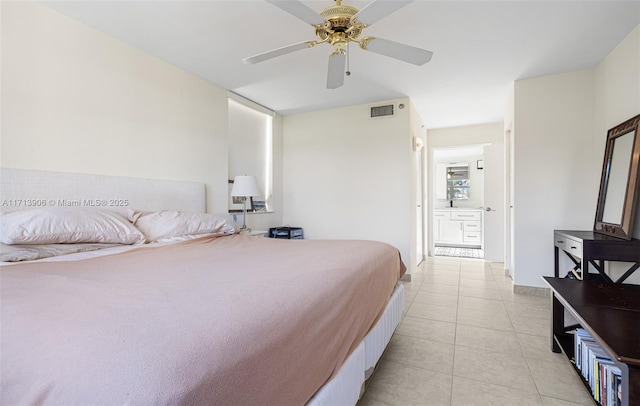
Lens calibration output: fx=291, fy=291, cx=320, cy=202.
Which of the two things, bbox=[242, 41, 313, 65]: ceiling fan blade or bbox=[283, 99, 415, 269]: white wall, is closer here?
bbox=[242, 41, 313, 65]: ceiling fan blade

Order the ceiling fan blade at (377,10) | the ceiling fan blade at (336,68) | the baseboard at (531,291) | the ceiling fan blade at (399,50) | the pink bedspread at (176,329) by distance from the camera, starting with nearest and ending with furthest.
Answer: the pink bedspread at (176,329), the ceiling fan blade at (377,10), the ceiling fan blade at (399,50), the ceiling fan blade at (336,68), the baseboard at (531,291)

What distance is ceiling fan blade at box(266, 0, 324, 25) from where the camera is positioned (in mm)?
1520

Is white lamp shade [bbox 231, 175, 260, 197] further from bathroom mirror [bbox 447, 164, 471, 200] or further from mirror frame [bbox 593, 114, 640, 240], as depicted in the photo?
bathroom mirror [bbox 447, 164, 471, 200]

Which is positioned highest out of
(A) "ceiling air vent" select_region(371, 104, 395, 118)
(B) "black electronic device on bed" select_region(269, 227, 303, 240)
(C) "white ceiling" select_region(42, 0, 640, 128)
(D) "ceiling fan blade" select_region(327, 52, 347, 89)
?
(C) "white ceiling" select_region(42, 0, 640, 128)

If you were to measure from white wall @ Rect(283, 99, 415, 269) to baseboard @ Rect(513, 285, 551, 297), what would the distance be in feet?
4.00

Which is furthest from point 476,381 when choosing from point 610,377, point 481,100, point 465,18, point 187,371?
point 481,100

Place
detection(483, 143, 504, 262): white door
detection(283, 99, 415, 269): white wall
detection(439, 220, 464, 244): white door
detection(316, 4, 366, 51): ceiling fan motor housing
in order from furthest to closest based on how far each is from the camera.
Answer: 1. detection(439, 220, 464, 244): white door
2. detection(483, 143, 504, 262): white door
3. detection(283, 99, 415, 269): white wall
4. detection(316, 4, 366, 51): ceiling fan motor housing

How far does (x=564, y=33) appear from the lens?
7.84ft

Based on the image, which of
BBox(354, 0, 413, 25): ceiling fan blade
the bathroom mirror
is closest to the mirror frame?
BBox(354, 0, 413, 25): ceiling fan blade

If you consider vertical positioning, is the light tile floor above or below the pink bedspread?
below

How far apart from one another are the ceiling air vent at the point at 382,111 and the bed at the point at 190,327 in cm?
279

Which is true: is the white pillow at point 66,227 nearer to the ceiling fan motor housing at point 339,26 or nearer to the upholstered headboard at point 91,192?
the upholstered headboard at point 91,192

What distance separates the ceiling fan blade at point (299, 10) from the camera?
1.52 metres

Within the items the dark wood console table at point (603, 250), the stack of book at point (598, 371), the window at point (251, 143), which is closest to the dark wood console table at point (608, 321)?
the stack of book at point (598, 371)
